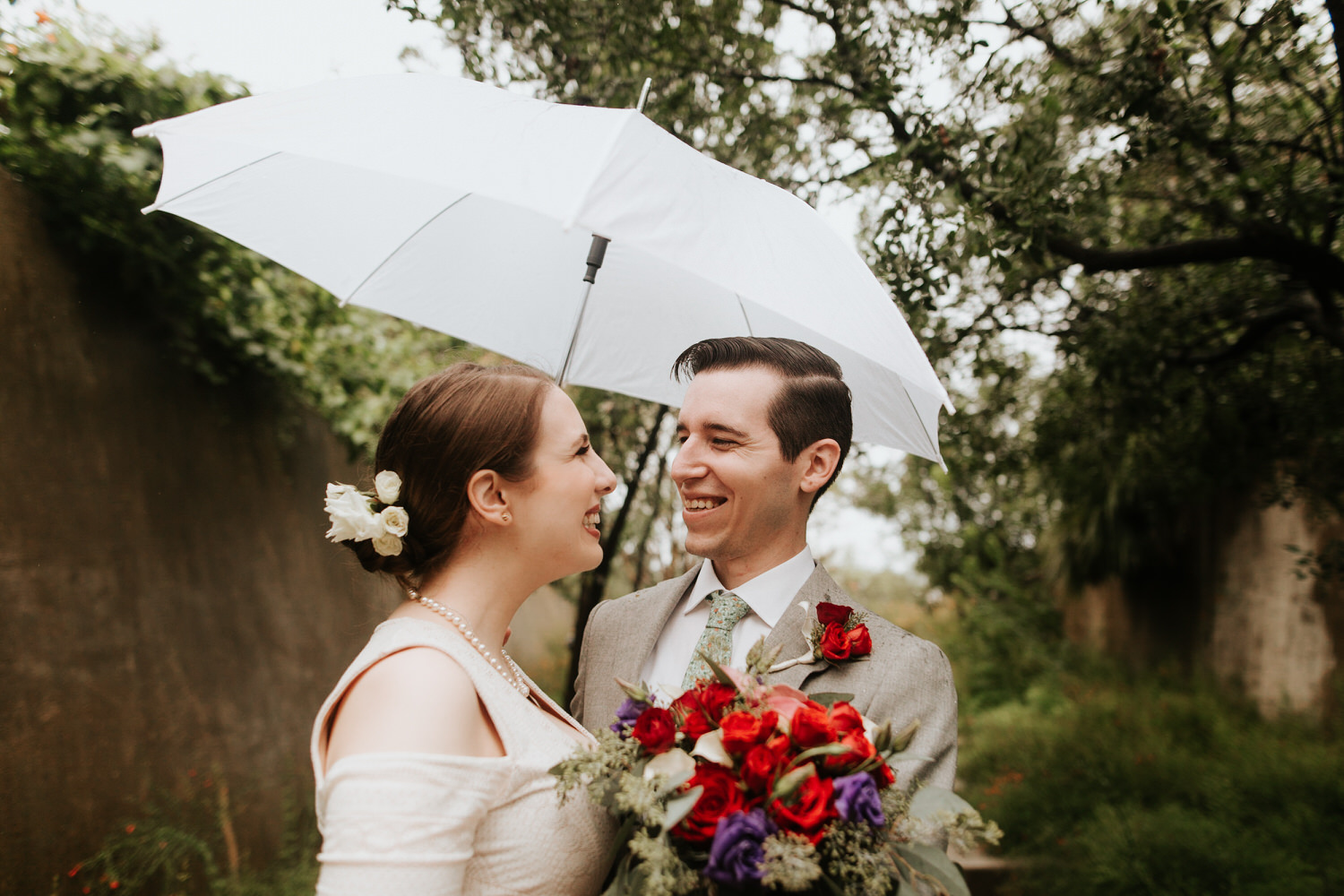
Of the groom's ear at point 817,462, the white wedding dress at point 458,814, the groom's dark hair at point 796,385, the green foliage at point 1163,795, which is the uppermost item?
the groom's dark hair at point 796,385

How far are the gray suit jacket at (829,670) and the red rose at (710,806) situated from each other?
0.46 meters

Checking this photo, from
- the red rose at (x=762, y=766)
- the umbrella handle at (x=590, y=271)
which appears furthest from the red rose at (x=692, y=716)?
the umbrella handle at (x=590, y=271)

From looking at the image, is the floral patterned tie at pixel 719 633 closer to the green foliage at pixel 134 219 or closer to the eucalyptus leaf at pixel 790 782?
the eucalyptus leaf at pixel 790 782

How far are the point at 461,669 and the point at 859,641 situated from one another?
887 mm

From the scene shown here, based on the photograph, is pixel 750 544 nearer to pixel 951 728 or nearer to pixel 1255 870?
pixel 951 728

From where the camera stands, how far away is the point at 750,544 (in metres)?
2.34

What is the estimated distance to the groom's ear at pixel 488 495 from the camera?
1.93m

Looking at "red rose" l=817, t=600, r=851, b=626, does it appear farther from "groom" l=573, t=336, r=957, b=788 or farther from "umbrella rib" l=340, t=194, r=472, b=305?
"umbrella rib" l=340, t=194, r=472, b=305

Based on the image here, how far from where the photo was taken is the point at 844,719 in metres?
1.43

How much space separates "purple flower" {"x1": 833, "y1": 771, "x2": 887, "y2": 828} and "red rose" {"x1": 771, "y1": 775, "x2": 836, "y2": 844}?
20mm

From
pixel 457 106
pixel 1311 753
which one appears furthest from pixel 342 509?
pixel 1311 753

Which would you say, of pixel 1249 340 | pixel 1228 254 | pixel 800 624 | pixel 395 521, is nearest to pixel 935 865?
pixel 800 624

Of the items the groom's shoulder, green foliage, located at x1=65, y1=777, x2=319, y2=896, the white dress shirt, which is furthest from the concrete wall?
the white dress shirt

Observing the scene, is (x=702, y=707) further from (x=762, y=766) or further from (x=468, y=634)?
(x=468, y=634)
